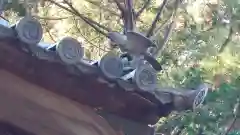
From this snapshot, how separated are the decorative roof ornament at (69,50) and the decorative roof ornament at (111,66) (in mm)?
90

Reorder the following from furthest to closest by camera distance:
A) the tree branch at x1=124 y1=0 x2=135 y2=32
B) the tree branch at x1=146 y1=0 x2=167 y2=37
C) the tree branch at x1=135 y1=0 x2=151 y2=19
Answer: the tree branch at x1=135 y1=0 x2=151 y2=19 → the tree branch at x1=146 y1=0 x2=167 y2=37 → the tree branch at x1=124 y1=0 x2=135 y2=32

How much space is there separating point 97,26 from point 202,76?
0.91 m

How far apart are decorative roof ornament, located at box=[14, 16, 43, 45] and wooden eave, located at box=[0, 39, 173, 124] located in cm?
3

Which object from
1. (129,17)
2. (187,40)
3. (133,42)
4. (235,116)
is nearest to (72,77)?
(133,42)

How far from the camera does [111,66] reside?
161cm

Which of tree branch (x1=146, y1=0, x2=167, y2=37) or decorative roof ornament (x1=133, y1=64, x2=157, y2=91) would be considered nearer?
decorative roof ornament (x1=133, y1=64, x2=157, y2=91)

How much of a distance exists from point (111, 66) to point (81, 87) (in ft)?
0.41

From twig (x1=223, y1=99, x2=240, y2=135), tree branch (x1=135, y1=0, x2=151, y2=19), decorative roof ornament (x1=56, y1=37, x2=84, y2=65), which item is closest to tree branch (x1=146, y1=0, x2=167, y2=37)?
tree branch (x1=135, y1=0, x2=151, y2=19)

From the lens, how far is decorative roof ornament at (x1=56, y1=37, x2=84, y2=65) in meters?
1.50

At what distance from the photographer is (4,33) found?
1.39 m

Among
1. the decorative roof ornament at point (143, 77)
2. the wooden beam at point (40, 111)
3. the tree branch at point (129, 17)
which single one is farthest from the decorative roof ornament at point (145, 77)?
the tree branch at point (129, 17)

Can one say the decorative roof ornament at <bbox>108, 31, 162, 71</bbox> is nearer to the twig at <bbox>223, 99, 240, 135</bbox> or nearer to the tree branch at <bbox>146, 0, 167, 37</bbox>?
the tree branch at <bbox>146, 0, 167, 37</bbox>

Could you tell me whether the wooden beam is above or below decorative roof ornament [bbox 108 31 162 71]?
below

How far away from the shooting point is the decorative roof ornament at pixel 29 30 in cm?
142
